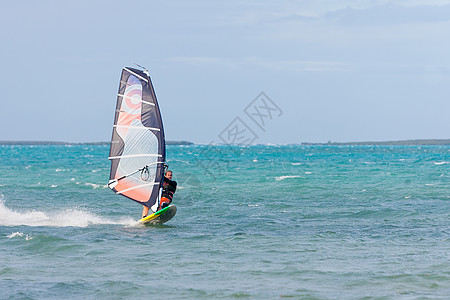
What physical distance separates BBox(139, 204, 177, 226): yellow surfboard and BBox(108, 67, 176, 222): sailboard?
0.06 metres

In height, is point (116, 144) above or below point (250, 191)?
above

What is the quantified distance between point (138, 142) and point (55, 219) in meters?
3.64

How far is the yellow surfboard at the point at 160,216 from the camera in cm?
1481

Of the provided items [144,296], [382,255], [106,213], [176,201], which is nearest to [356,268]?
[382,255]

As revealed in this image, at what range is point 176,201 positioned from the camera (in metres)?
22.0

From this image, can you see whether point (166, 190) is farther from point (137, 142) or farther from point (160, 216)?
point (137, 142)

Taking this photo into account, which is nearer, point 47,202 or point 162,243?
point 162,243

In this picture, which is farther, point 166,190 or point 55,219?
point 55,219

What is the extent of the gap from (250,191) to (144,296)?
17400mm

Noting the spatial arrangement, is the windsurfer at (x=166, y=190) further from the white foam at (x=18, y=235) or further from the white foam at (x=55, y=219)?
the white foam at (x=18, y=235)

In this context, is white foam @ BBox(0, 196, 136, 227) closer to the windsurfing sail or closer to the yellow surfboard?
the yellow surfboard

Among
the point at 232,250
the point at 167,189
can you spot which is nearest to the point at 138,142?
the point at 167,189

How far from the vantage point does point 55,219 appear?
52.9 feet

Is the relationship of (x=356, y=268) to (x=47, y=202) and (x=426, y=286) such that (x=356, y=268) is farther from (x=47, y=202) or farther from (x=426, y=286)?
(x=47, y=202)
